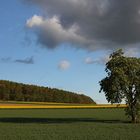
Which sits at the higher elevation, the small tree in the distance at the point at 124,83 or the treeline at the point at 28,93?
the treeline at the point at 28,93

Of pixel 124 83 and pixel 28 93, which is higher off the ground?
pixel 28 93

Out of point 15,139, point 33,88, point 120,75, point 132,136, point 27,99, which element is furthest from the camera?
point 33,88

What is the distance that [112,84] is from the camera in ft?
188

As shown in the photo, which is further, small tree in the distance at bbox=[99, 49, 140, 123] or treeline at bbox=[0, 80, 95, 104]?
treeline at bbox=[0, 80, 95, 104]

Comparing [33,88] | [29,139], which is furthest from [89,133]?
[33,88]

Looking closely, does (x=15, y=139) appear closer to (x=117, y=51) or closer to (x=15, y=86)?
(x=117, y=51)

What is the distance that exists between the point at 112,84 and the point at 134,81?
2686mm

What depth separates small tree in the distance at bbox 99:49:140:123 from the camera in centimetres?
5712

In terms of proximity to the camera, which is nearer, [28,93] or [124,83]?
[124,83]

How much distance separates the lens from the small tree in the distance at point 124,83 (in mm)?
57125

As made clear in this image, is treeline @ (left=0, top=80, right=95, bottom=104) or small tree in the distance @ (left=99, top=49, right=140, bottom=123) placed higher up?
treeline @ (left=0, top=80, right=95, bottom=104)

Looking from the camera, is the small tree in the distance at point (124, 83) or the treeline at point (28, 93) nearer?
the small tree in the distance at point (124, 83)

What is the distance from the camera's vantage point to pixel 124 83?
57.0 meters

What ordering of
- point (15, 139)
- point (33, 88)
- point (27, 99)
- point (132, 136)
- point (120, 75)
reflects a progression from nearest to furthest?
point (15, 139)
point (132, 136)
point (120, 75)
point (27, 99)
point (33, 88)
